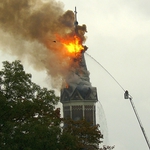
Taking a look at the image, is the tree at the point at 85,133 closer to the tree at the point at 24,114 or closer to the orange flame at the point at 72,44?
the tree at the point at 24,114

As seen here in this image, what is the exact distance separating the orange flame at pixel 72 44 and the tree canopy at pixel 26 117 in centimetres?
5383

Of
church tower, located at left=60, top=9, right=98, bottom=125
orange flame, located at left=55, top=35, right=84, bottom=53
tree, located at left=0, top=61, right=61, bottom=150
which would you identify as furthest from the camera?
church tower, located at left=60, top=9, right=98, bottom=125

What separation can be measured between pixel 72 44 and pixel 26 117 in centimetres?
5867

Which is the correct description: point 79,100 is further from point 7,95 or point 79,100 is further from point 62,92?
point 7,95

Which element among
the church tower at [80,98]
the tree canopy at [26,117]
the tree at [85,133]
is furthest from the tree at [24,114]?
the church tower at [80,98]

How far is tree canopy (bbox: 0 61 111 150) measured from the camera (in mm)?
72688

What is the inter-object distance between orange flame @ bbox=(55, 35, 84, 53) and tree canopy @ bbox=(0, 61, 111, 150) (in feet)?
177

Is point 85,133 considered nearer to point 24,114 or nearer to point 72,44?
point 24,114

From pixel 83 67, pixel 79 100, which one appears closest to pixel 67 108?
pixel 79 100

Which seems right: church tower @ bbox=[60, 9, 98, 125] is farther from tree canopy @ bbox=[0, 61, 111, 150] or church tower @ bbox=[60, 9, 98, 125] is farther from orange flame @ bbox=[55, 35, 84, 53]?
tree canopy @ bbox=[0, 61, 111, 150]

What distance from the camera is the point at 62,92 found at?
167625mm

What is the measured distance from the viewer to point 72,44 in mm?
132875

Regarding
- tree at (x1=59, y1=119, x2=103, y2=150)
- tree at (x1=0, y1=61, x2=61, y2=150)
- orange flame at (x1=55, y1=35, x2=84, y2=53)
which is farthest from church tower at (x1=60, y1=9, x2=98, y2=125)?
tree at (x1=0, y1=61, x2=61, y2=150)

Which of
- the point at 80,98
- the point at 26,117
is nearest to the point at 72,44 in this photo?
the point at 80,98
